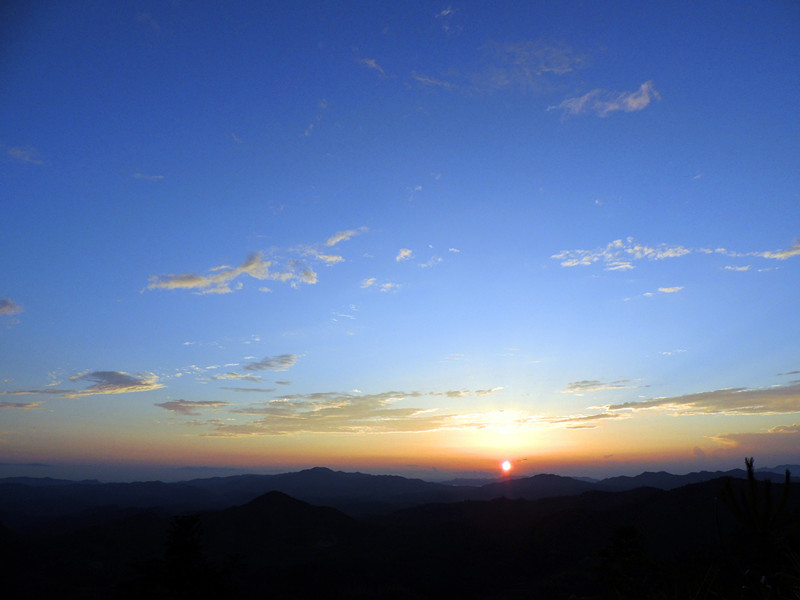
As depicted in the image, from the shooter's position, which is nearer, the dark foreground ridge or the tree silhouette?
the tree silhouette

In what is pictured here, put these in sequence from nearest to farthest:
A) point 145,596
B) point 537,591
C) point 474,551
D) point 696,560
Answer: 1. point 145,596
2. point 696,560
3. point 537,591
4. point 474,551

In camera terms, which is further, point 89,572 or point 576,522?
point 576,522

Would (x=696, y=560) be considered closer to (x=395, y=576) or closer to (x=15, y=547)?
(x=395, y=576)

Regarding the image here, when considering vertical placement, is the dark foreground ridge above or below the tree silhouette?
below

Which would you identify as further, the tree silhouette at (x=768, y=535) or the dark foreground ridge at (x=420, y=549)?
the dark foreground ridge at (x=420, y=549)

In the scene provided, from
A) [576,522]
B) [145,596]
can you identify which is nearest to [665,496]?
[576,522]

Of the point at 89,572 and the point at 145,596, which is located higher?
the point at 145,596

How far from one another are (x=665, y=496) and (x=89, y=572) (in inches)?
3960

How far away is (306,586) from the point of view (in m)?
64.0

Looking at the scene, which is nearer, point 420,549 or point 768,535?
point 768,535

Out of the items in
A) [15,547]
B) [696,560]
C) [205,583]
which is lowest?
[15,547]

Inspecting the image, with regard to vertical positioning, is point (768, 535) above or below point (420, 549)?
above

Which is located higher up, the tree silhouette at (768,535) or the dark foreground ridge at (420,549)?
the tree silhouette at (768,535)

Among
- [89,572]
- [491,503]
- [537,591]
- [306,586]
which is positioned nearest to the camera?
[537,591]
